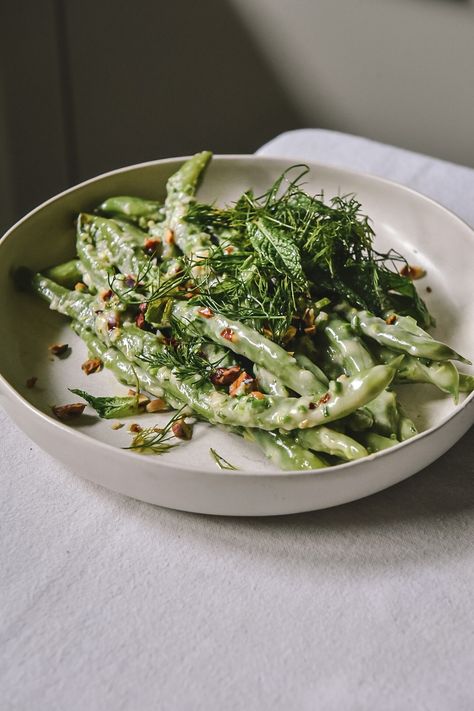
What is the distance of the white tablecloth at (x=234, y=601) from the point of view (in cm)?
115

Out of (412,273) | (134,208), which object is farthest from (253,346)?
(134,208)

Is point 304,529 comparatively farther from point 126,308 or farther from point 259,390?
point 126,308

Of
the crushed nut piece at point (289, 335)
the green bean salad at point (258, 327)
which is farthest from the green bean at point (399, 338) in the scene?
the crushed nut piece at point (289, 335)

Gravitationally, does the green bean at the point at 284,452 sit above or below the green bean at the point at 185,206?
below

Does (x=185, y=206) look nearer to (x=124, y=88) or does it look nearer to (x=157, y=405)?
(x=157, y=405)

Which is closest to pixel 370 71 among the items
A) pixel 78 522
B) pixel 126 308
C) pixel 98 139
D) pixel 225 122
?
pixel 225 122

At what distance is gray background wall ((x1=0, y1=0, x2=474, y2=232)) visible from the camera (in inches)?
123

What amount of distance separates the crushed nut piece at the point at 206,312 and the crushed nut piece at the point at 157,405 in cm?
18

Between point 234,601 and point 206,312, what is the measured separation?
548 millimetres

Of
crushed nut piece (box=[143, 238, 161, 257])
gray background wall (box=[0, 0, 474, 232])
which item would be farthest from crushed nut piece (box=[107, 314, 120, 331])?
gray background wall (box=[0, 0, 474, 232])

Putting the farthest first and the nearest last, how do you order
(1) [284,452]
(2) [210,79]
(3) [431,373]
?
1. (2) [210,79]
2. (3) [431,373]
3. (1) [284,452]

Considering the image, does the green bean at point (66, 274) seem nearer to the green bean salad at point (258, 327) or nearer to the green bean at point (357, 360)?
the green bean salad at point (258, 327)

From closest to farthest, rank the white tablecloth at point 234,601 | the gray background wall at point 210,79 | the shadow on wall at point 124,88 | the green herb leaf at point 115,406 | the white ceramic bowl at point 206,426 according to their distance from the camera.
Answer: the white tablecloth at point 234,601
the white ceramic bowl at point 206,426
the green herb leaf at point 115,406
the gray background wall at point 210,79
the shadow on wall at point 124,88

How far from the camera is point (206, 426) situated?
1.49 meters
